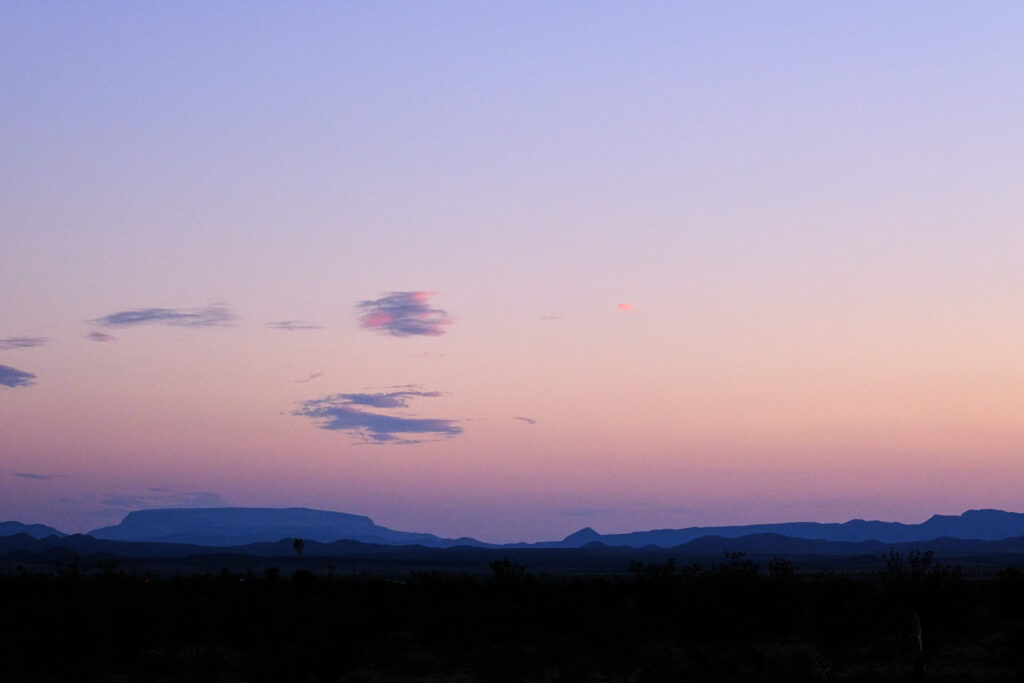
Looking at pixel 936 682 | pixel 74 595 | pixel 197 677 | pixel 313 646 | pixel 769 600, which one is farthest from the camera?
pixel 74 595

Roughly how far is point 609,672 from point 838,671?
485cm

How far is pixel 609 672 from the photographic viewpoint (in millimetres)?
24797

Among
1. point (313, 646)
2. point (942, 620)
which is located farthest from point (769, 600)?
point (313, 646)

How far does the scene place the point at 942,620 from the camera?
3002cm

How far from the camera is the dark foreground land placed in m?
24.7

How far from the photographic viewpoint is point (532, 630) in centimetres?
2922

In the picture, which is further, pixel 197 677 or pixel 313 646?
pixel 313 646

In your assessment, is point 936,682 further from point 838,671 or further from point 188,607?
point 188,607

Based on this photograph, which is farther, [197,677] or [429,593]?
[429,593]

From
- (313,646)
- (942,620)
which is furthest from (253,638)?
(942,620)

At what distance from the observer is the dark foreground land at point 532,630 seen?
971 inches

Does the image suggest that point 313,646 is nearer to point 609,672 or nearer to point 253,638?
point 253,638

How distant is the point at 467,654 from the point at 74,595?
51.4 feet

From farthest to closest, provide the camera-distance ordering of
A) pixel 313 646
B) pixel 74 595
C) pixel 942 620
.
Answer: pixel 74 595, pixel 942 620, pixel 313 646
